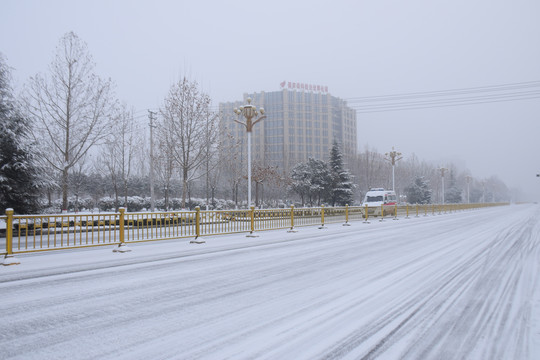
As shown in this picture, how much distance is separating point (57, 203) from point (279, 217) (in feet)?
93.7

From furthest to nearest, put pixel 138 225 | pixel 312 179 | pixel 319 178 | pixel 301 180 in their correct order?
1. pixel 312 179
2. pixel 301 180
3. pixel 319 178
4. pixel 138 225

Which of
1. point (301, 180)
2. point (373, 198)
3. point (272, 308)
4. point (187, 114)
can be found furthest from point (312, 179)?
point (272, 308)

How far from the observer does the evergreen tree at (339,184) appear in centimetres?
3888

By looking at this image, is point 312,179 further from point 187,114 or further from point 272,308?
point 272,308

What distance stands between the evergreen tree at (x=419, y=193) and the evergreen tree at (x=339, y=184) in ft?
93.7

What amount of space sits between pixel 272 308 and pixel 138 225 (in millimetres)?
7830

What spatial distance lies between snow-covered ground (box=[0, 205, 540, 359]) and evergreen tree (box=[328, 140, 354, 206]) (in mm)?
30123

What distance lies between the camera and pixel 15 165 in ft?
52.7

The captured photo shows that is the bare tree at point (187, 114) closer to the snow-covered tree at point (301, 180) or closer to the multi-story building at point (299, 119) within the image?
the snow-covered tree at point (301, 180)

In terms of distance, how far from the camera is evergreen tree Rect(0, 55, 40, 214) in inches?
633

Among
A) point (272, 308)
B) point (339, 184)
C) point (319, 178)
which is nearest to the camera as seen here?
point (272, 308)

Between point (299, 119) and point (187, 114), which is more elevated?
point (299, 119)

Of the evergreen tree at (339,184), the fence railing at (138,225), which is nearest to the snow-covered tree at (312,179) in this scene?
the evergreen tree at (339,184)

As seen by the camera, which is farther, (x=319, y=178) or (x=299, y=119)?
(x=299, y=119)
